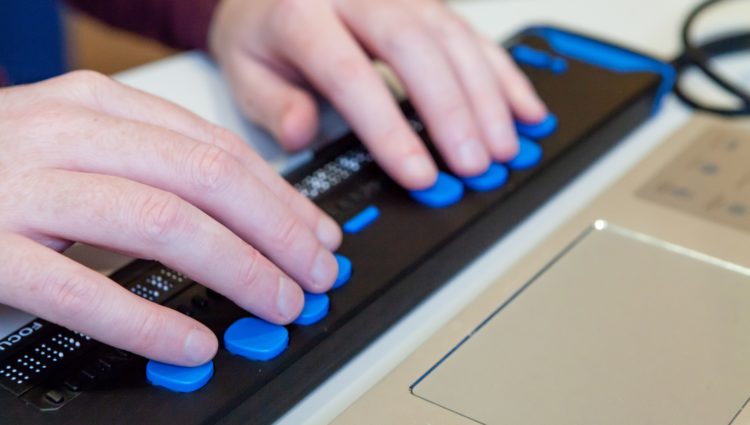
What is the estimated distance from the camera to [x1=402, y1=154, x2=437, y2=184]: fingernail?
0.48m

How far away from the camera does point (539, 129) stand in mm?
551

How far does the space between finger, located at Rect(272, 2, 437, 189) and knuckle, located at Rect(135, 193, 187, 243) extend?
15cm

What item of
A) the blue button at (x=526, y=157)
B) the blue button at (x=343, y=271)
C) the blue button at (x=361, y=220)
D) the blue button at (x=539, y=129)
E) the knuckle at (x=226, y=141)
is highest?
the knuckle at (x=226, y=141)

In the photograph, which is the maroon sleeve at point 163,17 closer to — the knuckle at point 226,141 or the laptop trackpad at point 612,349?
the knuckle at point 226,141

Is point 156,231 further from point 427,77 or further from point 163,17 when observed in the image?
point 163,17

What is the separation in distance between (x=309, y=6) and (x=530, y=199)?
0.20m

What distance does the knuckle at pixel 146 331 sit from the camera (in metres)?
0.36

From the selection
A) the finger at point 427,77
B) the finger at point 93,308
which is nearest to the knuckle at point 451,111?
the finger at point 427,77

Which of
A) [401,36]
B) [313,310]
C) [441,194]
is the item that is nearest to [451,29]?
[401,36]

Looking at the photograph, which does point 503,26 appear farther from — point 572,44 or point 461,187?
point 461,187

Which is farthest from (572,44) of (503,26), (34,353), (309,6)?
(34,353)

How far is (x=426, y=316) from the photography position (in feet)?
1.44

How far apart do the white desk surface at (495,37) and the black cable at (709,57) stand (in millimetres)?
21

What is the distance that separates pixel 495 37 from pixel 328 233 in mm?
348
